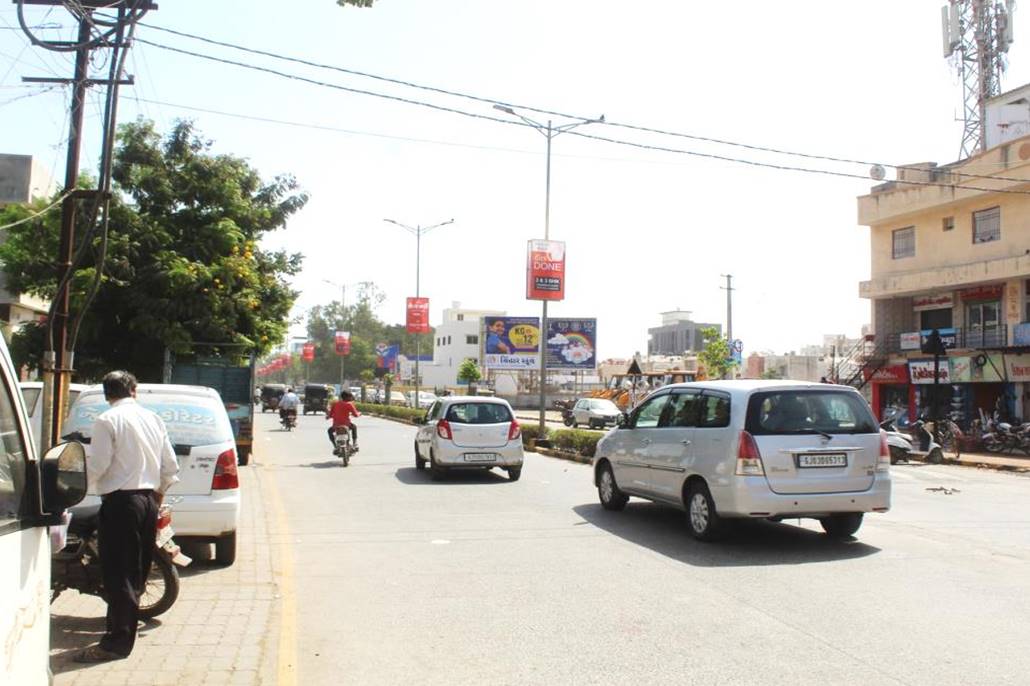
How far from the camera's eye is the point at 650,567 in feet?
27.8

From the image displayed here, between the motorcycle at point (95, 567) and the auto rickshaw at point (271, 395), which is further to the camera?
the auto rickshaw at point (271, 395)

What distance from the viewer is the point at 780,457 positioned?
9.23m

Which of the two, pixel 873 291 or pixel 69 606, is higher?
pixel 873 291

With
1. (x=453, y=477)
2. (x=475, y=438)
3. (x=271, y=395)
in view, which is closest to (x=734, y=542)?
(x=475, y=438)

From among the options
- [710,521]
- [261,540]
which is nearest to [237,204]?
[261,540]

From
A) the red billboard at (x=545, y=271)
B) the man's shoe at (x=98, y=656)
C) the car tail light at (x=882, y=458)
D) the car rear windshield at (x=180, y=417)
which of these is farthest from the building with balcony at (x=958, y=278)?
the man's shoe at (x=98, y=656)

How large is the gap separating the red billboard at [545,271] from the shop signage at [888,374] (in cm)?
1906

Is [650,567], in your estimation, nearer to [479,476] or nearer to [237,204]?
[479,476]

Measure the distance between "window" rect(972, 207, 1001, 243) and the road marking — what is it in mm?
30981

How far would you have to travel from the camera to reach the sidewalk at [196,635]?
5.18m

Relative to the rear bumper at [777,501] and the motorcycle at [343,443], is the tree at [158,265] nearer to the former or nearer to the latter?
the motorcycle at [343,443]

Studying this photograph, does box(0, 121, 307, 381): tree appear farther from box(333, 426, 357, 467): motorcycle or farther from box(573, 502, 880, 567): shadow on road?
box(573, 502, 880, 567): shadow on road

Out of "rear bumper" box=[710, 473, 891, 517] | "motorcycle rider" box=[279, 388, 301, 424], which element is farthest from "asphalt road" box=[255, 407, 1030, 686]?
"motorcycle rider" box=[279, 388, 301, 424]

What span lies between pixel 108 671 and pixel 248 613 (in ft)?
4.79
